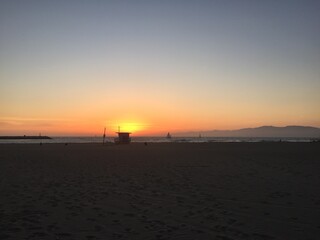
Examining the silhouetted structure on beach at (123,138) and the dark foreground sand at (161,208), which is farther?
the silhouetted structure on beach at (123,138)

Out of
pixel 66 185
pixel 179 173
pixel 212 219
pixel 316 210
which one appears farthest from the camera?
pixel 179 173

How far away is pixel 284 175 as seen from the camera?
14.1 meters

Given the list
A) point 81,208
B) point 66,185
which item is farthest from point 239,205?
point 66,185

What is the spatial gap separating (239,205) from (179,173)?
6.73 meters

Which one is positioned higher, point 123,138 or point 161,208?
point 123,138

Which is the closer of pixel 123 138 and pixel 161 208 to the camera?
pixel 161 208

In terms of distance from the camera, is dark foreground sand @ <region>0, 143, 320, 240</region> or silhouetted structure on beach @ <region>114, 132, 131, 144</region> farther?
silhouetted structure on beach @ <region>114, 132, 131, 144</region>

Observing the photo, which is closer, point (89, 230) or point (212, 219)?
point (89, 230)

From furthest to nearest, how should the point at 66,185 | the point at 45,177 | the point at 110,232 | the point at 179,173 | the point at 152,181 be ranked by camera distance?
the point at 179,173, the point at 45,177, the point at 152,181, the point at 66,185, the point at 110,232

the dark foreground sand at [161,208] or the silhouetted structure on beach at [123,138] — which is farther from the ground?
the silhouetted structure on beach at [123,138]

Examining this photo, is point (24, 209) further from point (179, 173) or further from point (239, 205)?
point (179, 173)

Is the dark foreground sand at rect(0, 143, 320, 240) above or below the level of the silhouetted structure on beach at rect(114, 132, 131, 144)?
below

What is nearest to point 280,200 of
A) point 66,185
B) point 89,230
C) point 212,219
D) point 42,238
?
point 212,219

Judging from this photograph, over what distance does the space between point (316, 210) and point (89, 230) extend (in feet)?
17.4
